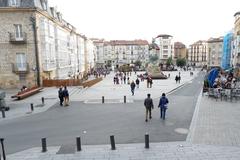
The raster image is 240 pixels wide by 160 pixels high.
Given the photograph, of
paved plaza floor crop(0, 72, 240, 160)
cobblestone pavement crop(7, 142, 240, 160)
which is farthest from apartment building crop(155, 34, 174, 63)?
cobblestone pavement crop(7, 142, 240, 160)

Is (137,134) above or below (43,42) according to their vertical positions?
below

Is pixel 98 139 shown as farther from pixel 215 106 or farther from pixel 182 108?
pixel 215 106

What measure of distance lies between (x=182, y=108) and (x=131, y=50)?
90568mm

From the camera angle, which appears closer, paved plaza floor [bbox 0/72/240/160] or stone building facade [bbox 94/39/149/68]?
paved plaza floor [bbox 0/72/240/160]

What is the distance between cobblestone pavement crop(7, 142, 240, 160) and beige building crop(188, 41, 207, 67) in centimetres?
11170

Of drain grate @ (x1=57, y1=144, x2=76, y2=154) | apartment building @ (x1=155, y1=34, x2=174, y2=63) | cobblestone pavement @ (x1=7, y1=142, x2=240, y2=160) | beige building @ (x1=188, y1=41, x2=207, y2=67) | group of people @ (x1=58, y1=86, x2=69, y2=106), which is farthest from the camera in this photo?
beige building @ (x1=188, y1=41, x2=207, y2=67)

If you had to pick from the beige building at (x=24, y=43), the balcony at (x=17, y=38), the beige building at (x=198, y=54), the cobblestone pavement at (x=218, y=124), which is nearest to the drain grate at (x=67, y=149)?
the cobblestone pavement at (x=218, y=124)

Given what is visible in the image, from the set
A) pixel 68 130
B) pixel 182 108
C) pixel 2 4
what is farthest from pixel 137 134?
pixel 2 4

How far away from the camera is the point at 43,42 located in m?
27.8

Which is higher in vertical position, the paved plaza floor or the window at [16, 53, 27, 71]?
the window at [16, 53, 27, 71]

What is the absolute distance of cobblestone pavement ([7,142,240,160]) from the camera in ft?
25.3

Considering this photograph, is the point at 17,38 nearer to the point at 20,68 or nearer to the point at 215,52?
the point at 20,68

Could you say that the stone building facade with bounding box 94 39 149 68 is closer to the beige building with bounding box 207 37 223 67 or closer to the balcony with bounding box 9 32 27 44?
the beige building with bounding box 207 37 223 67

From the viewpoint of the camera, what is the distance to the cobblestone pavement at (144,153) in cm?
770
